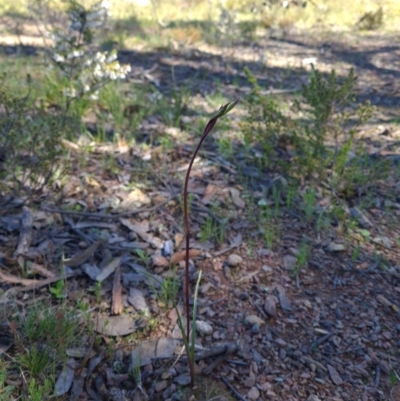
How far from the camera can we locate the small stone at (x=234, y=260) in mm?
2479

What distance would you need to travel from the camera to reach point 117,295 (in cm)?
221

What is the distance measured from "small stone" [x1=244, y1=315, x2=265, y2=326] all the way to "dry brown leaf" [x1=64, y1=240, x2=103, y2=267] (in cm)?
92

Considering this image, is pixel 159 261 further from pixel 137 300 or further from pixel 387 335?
pixel 387 335

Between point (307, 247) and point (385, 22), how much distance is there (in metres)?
8.16

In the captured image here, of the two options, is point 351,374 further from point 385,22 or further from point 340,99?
point 385,22

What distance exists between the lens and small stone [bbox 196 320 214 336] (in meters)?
2.06

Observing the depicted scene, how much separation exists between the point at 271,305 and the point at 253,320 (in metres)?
0.14

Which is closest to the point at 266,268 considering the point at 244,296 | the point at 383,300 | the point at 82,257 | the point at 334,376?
the point at 244,296

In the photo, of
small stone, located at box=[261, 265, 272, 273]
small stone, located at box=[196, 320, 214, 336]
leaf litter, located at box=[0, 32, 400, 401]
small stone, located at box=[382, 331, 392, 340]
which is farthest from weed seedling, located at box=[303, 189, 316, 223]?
small stone, located at box=[196, 320, 214, 336]

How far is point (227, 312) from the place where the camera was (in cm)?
218

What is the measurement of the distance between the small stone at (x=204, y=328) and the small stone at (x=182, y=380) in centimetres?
26

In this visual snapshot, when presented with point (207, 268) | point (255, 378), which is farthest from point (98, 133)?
point (255, 378)

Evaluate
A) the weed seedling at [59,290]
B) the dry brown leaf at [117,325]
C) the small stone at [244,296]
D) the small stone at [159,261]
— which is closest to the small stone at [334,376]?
the small stone at [244,296]

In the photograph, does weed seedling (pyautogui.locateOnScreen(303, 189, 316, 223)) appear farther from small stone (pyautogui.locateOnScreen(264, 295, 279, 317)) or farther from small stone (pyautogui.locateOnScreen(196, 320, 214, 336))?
small stone (pyautogui.locateOnScreen(196, 320, 214, 336))
